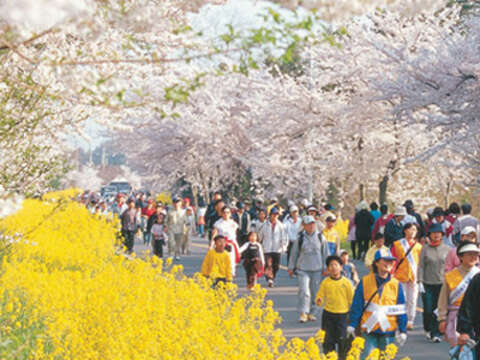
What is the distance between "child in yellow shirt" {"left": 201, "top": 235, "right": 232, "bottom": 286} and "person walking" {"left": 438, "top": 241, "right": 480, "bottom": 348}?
5.02 m

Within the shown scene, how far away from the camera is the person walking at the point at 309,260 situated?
1272 centimetres

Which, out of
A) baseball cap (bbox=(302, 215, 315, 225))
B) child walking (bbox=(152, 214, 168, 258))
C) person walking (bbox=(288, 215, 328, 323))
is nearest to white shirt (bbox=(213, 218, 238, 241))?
person walking (bbox=(288, 215, 328, 323))

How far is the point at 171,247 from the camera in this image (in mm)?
22453

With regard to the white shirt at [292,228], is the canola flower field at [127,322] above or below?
below

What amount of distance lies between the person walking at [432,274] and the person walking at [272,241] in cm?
592

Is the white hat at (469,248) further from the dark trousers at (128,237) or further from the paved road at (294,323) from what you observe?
the dark trousers at (128,237)

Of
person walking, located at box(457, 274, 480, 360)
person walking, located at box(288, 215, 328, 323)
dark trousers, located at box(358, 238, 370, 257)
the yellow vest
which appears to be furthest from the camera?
dark trousers, located at box(358, 238, 370, 257)

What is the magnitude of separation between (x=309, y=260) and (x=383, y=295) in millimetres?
4879

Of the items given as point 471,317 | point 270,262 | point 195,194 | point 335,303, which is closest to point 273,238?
point 270,262

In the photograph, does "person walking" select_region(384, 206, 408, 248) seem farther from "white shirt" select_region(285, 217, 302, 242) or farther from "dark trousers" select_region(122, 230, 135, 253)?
"dark trousers" select_region(122, 230, 135, 253)

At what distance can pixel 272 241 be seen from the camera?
17266mm

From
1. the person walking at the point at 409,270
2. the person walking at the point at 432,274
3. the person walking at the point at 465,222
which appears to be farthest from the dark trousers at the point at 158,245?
the person walking at the point at 432,274

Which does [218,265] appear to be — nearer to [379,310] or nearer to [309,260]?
[309,260]

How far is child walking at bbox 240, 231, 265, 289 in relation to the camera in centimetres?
1566
